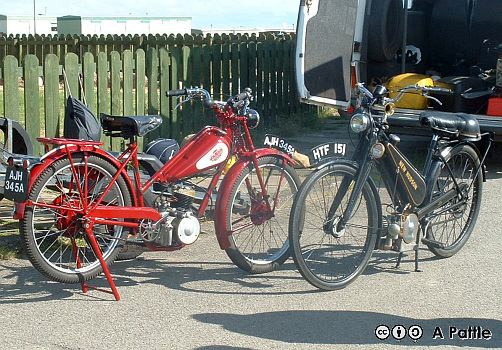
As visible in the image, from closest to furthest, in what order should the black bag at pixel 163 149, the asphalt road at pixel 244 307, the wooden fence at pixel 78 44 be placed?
1. the asphalt road at pixel 244 307
2. the black bag at pixel 163 149
3. the wooden fence at pixel 78 44

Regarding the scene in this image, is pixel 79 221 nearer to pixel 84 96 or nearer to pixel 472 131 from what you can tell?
pixel 472 131

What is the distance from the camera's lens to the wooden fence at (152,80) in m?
8.70

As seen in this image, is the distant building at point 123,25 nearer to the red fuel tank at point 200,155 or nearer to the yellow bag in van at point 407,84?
the yellow bag in van at point 407,84

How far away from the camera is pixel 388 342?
4.48 metres

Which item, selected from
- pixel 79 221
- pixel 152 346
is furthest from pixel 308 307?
pixel 79 221

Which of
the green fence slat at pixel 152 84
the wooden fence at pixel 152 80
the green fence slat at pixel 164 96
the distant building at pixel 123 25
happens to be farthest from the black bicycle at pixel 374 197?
the distant building at pixel 123 25

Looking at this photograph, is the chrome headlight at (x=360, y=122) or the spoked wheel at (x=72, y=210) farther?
the chrome headlight at (x=360, y=122)

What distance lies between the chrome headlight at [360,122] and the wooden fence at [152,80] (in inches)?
138

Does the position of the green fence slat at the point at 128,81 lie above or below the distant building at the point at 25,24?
below

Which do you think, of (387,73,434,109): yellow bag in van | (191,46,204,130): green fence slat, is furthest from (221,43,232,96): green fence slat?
(387,73,434,109): yellow bag in van

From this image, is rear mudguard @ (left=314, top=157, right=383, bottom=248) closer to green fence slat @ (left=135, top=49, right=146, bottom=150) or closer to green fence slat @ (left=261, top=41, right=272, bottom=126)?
green fence slat @ (left=135, top=49, right=146, bottom=150)

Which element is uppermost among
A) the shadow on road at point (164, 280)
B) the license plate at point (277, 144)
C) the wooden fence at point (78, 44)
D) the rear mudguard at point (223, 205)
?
the wooden fence at point (78, 44)

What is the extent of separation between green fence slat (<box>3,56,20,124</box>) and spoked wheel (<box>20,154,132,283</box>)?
10.5ft

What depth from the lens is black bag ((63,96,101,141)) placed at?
234 inches
